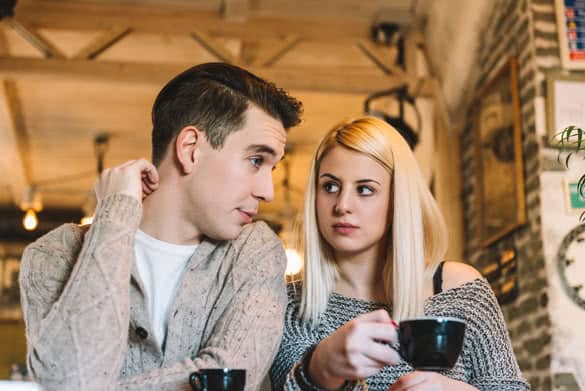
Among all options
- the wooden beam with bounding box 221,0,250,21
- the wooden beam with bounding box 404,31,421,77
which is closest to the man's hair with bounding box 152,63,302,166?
the wooden beam with bounding box 221,0,250,21

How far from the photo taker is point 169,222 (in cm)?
184

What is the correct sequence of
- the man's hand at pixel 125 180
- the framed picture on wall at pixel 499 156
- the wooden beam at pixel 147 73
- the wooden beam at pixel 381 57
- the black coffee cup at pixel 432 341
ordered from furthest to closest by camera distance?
the wooden beam at pixel 381 57, the wooden beam at pixel 147 73, the framed picture on wall at pixel 499 156, the man's hand at pixel 125 180, the black coffee cup at pixel 432 341

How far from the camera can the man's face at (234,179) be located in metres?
1.79

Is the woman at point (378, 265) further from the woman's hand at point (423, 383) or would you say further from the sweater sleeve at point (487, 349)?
the woman's hand at point (423, 383)

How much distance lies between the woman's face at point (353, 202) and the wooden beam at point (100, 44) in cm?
406

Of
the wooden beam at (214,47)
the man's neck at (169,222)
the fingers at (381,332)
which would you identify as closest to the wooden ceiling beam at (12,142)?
the wooden beam at (214,47)

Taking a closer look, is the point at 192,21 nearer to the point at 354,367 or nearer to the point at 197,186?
the point at 197,186

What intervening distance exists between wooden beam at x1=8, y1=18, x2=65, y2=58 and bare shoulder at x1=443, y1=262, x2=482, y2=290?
14.0ft

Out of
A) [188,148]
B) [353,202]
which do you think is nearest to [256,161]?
[188,148]

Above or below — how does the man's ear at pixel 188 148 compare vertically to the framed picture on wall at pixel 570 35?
below

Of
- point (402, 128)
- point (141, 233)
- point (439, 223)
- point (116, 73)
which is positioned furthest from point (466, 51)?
point (141, 233)

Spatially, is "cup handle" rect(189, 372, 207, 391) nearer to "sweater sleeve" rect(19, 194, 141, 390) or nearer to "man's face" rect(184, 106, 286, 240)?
"sweater sleeve" rect(19, 194, 141, 390)

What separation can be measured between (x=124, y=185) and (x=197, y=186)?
0.67 ft

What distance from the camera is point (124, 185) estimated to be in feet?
5.48
